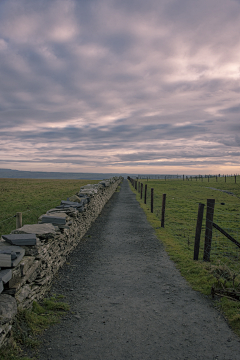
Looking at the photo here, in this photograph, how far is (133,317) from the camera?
14.6ft

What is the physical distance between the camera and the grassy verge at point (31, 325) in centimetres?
340

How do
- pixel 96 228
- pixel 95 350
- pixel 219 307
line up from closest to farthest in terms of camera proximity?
pixel 95 350 → pixel 219 307 → pixel 96 228

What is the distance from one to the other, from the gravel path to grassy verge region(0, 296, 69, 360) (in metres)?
0.17

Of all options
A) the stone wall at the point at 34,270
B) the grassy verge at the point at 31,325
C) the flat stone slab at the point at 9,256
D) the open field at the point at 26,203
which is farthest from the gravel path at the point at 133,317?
the open field at the point at 26,203

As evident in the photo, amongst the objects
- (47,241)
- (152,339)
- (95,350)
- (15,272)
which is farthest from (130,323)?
(47,241)

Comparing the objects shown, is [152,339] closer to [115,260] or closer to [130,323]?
[130,323]

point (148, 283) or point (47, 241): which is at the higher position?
point (47, 241)

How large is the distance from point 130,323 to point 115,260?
3.41m

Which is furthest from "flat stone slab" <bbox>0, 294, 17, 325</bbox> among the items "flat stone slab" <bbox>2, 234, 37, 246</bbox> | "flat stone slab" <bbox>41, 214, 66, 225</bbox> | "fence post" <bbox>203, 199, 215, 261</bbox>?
"fence post" <bbox>203, 199, 215, 261</bbox>

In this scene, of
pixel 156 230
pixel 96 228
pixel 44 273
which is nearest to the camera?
pixel 44 273

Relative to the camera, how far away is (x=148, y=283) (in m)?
5.91

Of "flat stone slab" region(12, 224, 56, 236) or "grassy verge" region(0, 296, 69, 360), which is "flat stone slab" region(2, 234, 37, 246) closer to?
"flat stone slab" region(12, 224, 56, 236)

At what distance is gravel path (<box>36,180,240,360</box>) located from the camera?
141 inches

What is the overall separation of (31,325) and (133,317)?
1808 mm
